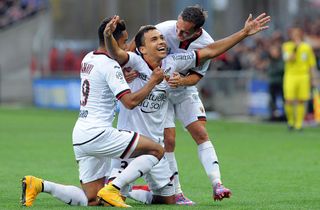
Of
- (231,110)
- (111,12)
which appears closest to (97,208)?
(231,110)

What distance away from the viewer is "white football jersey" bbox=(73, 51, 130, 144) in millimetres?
9336

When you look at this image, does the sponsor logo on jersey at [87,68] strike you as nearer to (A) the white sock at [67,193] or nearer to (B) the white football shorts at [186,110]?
(A) the white sock at [67,193]

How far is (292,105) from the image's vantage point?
71.8ft

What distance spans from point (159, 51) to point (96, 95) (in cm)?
80

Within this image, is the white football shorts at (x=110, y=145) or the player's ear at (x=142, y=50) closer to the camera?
the white football shorts at (x=110, y=145)

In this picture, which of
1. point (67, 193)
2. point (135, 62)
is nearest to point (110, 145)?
point (67, 193)

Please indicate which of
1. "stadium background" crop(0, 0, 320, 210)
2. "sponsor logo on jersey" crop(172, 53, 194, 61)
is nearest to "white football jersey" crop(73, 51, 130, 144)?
"stadium background" crop(0, 0, 320, 210)

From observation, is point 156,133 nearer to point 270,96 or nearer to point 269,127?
point 269,127

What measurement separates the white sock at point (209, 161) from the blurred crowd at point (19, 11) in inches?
1224

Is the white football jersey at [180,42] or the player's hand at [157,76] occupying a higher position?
the white football jersey at [180,42]

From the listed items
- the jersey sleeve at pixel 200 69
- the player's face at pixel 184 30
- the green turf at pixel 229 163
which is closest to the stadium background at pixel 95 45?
the green turf at pixel 229 163

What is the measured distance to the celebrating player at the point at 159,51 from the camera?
9565 mm

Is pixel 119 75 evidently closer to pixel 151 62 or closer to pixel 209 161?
pixel 151 62

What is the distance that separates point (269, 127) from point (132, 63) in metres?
13.9
